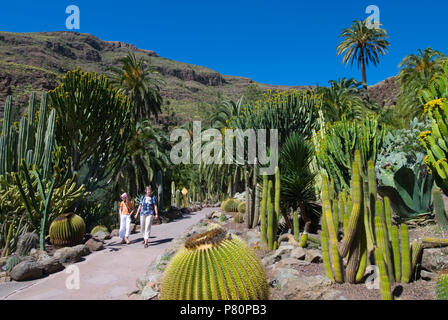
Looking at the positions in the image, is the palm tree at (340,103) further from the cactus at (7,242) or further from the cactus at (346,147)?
the cactus at (7,242)

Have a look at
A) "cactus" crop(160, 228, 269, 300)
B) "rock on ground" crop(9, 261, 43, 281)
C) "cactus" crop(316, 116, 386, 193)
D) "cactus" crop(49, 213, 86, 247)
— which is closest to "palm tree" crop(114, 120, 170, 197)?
"cactus" crop(49, 213, 86, 247)

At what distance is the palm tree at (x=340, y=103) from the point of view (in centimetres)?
2489

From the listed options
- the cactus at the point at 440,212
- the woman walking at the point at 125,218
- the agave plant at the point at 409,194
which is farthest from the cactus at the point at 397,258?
the woman walking at the point at 125,218

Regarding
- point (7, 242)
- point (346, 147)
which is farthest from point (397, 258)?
point (7, 242)

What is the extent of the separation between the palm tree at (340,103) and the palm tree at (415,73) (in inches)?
137

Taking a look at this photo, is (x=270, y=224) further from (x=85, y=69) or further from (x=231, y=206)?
(x=85, y=69)

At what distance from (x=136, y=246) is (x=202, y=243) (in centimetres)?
616

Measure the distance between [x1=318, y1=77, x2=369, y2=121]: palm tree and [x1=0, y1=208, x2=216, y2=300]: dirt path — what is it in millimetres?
19590

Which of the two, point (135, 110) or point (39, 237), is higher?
point (135, 110)

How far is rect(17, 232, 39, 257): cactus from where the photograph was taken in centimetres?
879

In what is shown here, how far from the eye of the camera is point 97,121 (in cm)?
1235

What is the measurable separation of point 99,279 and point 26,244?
12.5ft
